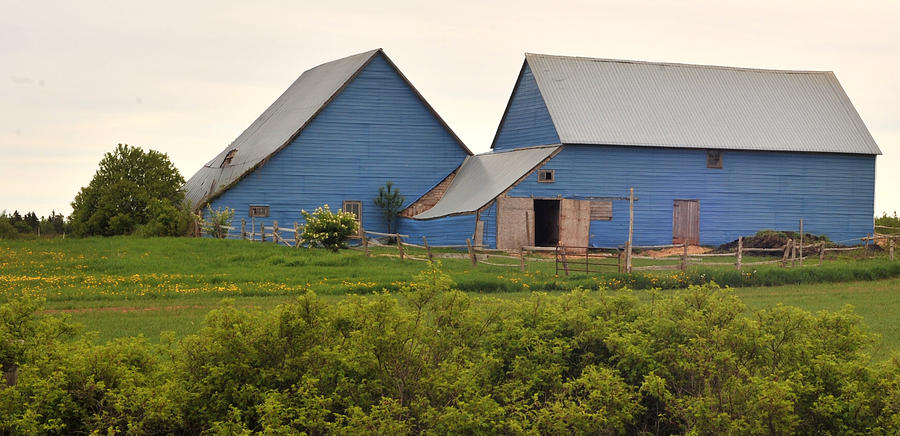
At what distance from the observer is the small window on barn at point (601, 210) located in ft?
135

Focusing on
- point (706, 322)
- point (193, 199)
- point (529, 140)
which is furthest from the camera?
point (193, 199)

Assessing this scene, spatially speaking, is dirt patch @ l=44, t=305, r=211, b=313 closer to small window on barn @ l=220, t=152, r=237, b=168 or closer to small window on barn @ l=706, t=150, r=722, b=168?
small window on barn @ l=220, t=152, r=237, b=168

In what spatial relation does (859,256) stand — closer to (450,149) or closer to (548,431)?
(450,149)

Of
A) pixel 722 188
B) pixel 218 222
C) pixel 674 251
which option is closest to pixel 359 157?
pixel 218 222

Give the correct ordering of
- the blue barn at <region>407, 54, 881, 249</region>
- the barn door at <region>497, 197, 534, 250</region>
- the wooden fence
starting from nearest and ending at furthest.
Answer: the wooden fence
the barn door at <region>497, 197, 534, 250</region>
the blue barn at <region>407, 54, 881, 249</region>

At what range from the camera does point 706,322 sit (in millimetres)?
10898

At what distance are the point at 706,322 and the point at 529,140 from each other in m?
34.7

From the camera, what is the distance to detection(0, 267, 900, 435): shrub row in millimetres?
9789

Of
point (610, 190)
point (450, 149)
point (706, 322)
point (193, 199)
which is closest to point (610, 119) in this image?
point (610, 190)

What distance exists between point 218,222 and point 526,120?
14.2 metres

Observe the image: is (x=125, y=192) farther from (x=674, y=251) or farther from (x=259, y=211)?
(x=674, y=251)

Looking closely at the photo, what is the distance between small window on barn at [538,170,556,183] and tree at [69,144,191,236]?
51.3 feet

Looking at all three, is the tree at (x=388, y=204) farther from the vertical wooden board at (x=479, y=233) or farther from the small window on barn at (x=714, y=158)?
the small window on barn at (x=714, y=158)

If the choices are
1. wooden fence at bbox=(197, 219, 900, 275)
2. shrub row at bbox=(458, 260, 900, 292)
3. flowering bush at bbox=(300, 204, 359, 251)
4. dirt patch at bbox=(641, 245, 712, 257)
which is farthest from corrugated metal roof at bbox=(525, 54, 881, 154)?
shrub row at bbox=(458, 260, 900, 292)
